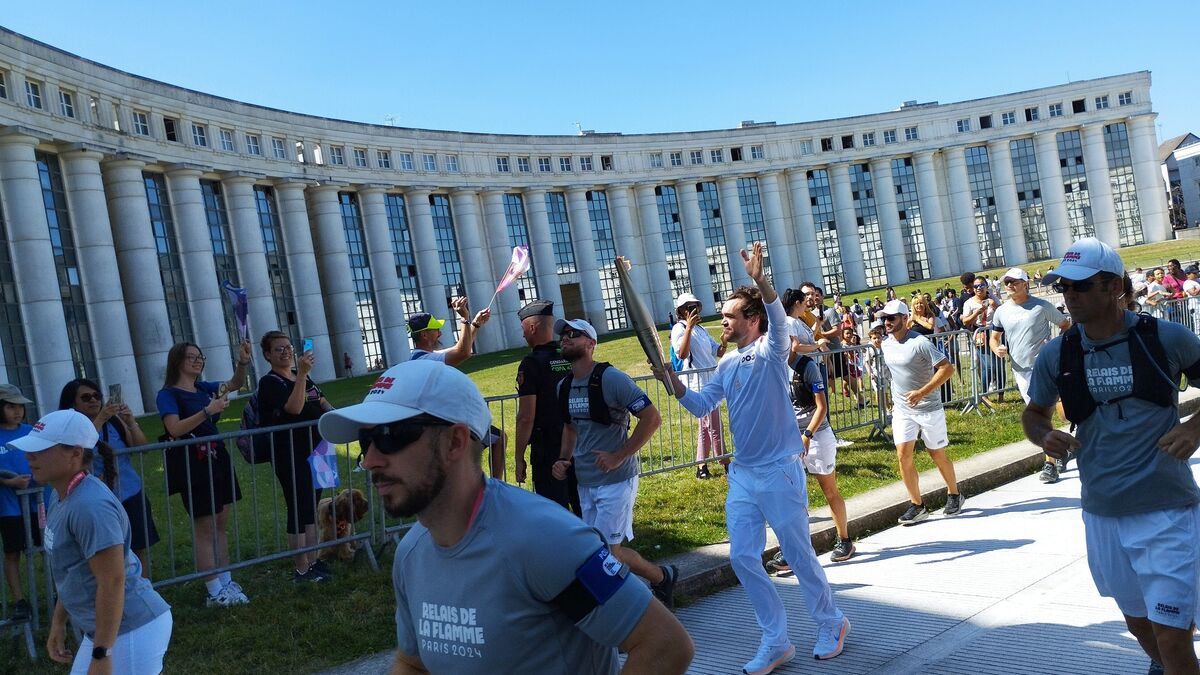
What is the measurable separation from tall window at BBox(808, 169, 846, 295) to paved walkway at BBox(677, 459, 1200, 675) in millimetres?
71182

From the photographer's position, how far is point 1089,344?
164 inches

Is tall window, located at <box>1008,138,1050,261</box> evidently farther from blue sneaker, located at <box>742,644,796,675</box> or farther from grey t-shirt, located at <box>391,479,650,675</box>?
grey t-shirt, located at <box>391,479,650,675</box>

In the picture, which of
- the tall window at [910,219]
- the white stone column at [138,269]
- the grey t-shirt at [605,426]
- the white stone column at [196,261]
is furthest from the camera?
the tall window at [910,219]

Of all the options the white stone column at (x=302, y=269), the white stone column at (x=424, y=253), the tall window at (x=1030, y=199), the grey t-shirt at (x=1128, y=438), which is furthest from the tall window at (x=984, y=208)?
the grey t-shirt at (x=1128, y=438)

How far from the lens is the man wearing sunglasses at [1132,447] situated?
384cm

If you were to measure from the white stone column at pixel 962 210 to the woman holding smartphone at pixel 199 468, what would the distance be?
250 ft

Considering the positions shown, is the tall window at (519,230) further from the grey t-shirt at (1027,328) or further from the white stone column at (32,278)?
the grey t-shirt at (1027,328)

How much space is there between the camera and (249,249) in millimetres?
48781

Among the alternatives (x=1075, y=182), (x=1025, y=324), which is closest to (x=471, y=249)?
(x=1075, y=182)

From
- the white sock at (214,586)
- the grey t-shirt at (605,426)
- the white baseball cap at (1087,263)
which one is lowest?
the white sock at (214,586)

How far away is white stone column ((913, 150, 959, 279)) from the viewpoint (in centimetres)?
7681

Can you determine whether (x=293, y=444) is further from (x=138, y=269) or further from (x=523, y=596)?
(x=138, y=269)

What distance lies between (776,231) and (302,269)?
39.5 metres

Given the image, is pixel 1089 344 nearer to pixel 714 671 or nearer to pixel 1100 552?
pixel 1100 552
